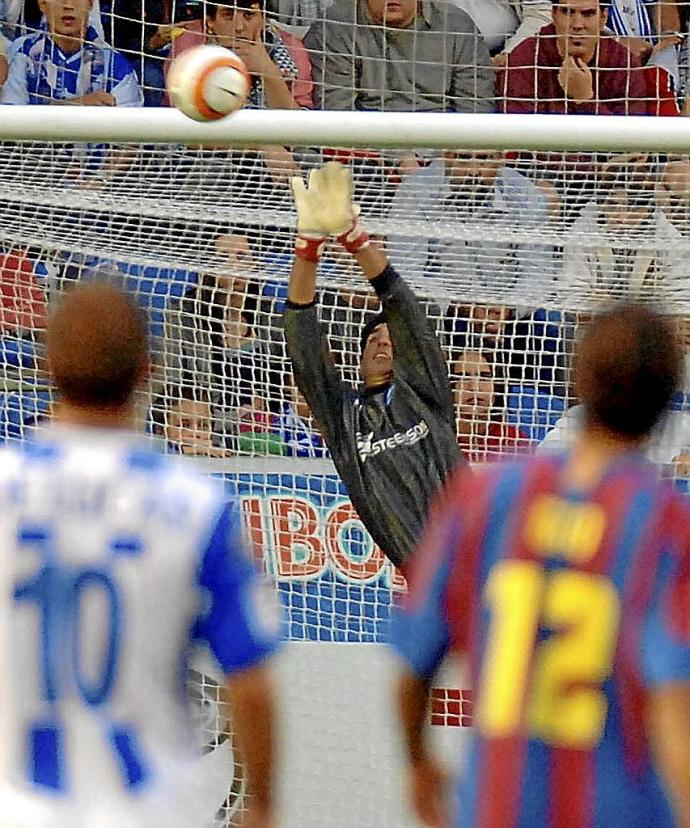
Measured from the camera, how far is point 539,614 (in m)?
1.99

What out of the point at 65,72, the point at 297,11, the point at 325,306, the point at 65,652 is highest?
the point at 297,11

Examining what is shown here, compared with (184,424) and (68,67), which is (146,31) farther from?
(184,424)

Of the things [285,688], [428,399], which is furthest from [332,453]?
[285,688]

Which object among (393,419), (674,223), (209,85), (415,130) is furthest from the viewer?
(674,223)

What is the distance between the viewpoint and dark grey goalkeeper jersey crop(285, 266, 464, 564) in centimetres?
347

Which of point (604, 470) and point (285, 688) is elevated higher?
point (604, 470)

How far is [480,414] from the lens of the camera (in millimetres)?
4488

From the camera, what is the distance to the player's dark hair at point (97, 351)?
2.11m

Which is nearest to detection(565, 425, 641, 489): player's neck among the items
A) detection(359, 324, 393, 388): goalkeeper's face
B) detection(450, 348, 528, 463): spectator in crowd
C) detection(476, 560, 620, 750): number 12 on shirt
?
detection(476, 560, 620, 750): number 12 on shirt

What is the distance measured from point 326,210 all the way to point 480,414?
4.07 ft

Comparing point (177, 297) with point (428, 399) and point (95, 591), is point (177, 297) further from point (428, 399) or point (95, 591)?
point (95, 591)

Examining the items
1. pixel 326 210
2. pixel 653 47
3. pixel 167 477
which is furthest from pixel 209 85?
pixel 653 47

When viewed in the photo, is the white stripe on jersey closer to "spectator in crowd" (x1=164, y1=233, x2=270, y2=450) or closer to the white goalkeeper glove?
the white goalkeeper glove

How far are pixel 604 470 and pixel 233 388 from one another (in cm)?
253
